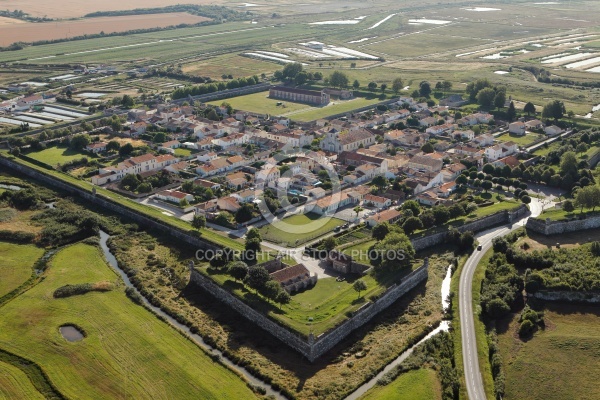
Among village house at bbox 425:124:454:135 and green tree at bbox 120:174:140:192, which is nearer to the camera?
green tree at bbox 120:174:140:192

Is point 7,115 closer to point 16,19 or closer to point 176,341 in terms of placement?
point 176,341

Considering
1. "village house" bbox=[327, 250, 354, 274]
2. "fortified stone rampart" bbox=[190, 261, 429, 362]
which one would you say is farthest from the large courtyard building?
"fortified stone rampart" bbox=[190, 261, 429, 362]

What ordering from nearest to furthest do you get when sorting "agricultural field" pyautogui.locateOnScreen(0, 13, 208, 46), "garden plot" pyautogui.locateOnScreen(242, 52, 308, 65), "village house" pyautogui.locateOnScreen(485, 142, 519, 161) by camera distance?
"village house" pyautogui.locateOnScreen(485, 142, 519, 161), "garden plot" pyautogui.locateOnScreen(242, 52, 308, 65), "agricultural field" pyautogui.locateOnScreen(0, 13, 208, 46)

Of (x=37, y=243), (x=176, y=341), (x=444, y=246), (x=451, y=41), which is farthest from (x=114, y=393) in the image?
(x=451, y=41)

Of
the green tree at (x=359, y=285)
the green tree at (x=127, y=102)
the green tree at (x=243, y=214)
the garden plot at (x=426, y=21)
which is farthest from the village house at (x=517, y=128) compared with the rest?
the garden plot at (x=426, y=21)

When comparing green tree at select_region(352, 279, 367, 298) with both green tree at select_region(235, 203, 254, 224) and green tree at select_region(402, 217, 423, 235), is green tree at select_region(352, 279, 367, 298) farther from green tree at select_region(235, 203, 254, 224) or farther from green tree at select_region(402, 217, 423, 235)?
green tree at select_region(235, 203, 254, 224)

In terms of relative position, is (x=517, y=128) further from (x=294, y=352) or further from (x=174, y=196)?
(x=294, y=352)
